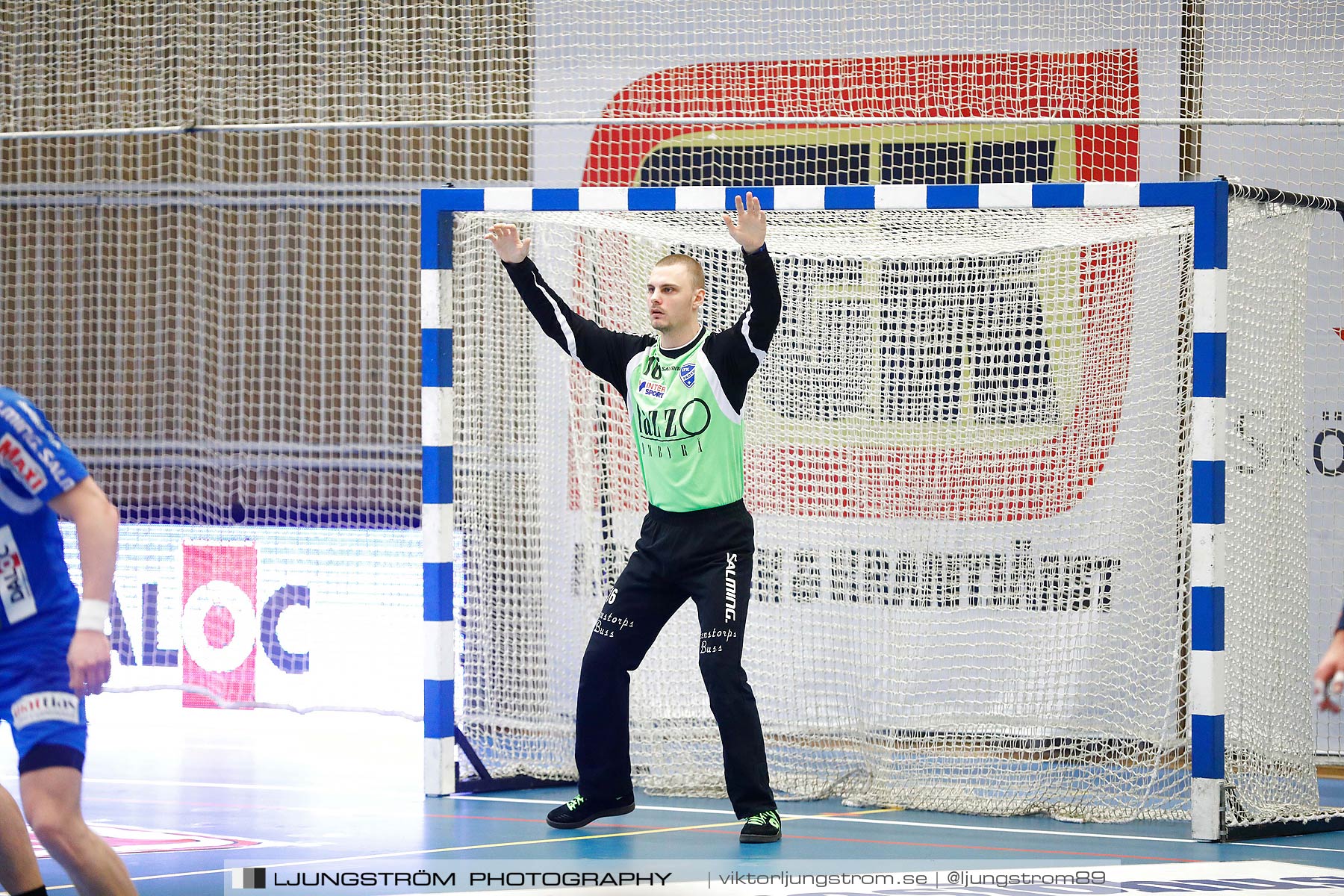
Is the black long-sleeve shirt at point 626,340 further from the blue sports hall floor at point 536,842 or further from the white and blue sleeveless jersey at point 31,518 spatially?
the white and blue sleeveless jersey at point 31,518

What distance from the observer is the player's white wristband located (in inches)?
135

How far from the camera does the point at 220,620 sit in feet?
29.2

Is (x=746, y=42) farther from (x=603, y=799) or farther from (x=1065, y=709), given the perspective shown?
(x=603, y=799)

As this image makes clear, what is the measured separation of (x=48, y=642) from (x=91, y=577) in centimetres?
25

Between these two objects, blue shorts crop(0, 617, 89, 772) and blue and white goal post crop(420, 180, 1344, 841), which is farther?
blue and white goal post crop(420, 180, 1344, 841)

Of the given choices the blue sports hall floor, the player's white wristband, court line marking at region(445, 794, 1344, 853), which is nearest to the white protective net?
court line marking at region(445, 794, 1344, 853)

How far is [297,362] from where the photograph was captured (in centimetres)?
1418

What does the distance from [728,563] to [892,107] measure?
13.4 feet

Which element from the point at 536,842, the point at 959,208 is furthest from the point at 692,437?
the point at 536,842

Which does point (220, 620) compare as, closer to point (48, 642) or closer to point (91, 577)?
point (48, 642)

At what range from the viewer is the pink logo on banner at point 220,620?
28.9 ft

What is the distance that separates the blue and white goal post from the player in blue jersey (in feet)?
9.31

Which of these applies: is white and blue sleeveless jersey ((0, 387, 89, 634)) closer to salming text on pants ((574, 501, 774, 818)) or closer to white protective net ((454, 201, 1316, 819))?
salming text on pants ((574, 501, 774, 818))

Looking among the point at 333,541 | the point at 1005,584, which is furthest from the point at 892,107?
the point at 333,541
